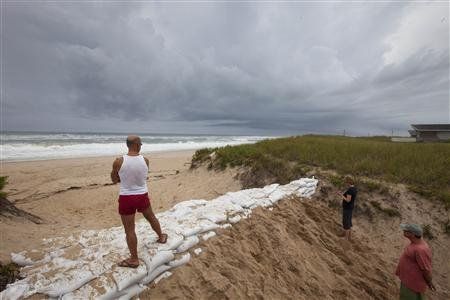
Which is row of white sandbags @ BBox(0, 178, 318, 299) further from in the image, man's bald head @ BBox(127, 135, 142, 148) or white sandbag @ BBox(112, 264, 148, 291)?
man's bald head @ BBox(127, 135, 142, 148)

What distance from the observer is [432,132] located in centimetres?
2405

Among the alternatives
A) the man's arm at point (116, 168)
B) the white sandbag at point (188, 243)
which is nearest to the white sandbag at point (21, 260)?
the man's arm at point (116, 168)

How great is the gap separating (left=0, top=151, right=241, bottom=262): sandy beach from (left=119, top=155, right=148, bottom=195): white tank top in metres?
1.88

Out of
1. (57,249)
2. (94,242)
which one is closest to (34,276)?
(57,249)

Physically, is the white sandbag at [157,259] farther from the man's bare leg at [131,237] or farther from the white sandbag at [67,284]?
the white sandbag at [67,284]

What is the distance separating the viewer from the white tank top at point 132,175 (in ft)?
10.8

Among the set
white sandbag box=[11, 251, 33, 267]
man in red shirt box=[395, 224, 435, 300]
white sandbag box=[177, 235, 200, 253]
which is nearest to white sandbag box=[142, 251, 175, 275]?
white sandbag box=[177, 235, 200, 253]

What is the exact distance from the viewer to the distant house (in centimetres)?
2355

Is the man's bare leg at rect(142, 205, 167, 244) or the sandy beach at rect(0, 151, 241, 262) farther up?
the man's bare leg at rect(142, 205, 167, 244)

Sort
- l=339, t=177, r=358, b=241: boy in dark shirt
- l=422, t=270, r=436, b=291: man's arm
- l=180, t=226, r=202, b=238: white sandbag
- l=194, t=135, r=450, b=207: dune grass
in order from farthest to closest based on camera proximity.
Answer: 1. l=194, t=135, r=450, b=207: dune grass
2. l=339, t=177, r=358, b=241: boy in dark shirt
3. l=180, t=226, r=202, b=238: white sandbag
4. l=422, t=270, r=436, b=291: man's arm

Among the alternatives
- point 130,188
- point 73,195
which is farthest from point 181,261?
point 73,195

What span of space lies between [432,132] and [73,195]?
28161 millimetres

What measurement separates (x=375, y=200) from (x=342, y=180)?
983mm

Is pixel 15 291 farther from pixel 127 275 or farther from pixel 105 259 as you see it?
pixel 127 275
